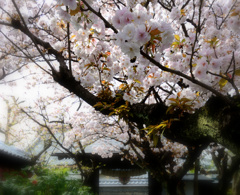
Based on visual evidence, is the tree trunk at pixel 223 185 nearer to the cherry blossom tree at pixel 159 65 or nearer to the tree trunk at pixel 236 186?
the tree trunk at pixel 236 186

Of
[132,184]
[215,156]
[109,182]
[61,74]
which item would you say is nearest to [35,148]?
[109,182]

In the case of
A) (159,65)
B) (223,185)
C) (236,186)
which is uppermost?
(159,65)

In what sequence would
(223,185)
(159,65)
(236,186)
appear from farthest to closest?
(223,185), (236,186), (159,65)

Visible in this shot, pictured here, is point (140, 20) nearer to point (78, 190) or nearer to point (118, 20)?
point (118, 20)

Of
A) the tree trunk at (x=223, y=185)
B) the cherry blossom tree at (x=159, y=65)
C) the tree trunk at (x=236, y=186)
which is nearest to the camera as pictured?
the cherry blossom tree at (x=159, y=65)

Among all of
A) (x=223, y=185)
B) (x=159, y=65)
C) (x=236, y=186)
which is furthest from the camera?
(x=223, y=185)

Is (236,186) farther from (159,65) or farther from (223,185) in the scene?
(159,65)

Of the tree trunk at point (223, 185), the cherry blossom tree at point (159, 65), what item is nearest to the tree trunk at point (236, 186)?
the tree trunk at point (223, 185)

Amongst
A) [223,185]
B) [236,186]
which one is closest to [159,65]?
[236,186]

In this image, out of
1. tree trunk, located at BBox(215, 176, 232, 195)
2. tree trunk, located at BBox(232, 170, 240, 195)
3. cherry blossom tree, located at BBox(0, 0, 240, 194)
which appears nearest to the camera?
cherry blossom tree, located at BBox(0, 0, 240, 194)

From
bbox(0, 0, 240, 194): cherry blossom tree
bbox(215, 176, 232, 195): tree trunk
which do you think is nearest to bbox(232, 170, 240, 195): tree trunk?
bbox(215, 176, 232, 195): tree trunk

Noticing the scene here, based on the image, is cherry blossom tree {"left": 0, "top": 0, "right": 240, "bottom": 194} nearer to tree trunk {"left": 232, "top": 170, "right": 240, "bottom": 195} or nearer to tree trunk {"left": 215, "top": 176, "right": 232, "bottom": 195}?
tree trunk {"left": 232, "top": 170, "right": 240, "bottom": 195}

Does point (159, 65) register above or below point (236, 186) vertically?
above

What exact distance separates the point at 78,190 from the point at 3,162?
3.12m
